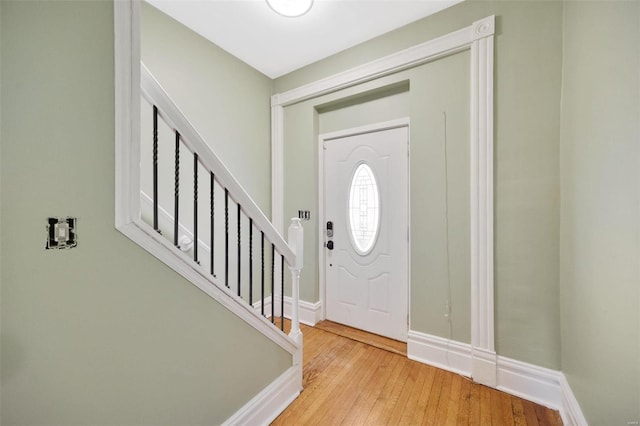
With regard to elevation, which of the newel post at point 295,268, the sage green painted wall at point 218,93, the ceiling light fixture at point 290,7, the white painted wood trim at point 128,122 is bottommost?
the newel post at point 295,268

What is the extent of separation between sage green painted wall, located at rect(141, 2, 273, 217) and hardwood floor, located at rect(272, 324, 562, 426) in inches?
74.8

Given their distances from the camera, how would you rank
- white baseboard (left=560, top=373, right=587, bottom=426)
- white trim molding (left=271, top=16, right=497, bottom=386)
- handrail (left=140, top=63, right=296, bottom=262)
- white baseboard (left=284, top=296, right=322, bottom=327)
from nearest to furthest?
handrail (left=140, top=63, right=296, bottom=262)
white baseboard (left=560, top=373, right=587, bottom=426)
white trim molding (left=271, top=16, right=497, bottom=386)
white baseboard (left=284, top=296, right=322, bottom=327)

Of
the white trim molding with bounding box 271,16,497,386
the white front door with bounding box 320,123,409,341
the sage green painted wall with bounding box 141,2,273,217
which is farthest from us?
the white front door with bounding box 320,123,409,341

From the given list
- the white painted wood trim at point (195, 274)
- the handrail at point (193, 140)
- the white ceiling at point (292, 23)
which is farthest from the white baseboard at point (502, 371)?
the white ceiling at point (292, 23)

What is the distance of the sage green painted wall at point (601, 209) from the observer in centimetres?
98

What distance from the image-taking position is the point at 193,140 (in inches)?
45.5

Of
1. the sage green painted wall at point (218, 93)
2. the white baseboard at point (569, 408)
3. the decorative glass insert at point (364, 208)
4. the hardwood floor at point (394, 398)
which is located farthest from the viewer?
the decorative glass insert at point (364, 208)

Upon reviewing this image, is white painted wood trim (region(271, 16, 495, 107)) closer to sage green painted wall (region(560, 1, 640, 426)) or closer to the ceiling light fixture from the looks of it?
sage green painted wall (region(560, 1, 640, 426))

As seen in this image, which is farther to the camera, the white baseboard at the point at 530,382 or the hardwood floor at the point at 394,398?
the white baseboard at the point at 530,382

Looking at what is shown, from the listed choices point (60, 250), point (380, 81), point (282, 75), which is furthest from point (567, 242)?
point (282, 75)

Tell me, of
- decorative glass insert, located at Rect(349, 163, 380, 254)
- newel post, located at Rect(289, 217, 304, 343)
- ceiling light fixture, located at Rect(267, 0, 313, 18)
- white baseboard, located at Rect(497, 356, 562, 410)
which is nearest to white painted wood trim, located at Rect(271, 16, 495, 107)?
ceiling light fixture, located at Rect(267, 0, 313, 18)

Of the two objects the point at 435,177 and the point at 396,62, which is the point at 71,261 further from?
the point at 396,62

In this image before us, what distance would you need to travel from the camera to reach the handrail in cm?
103

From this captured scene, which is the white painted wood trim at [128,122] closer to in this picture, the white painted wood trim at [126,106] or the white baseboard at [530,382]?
the white painted wood trim at [126,106]
